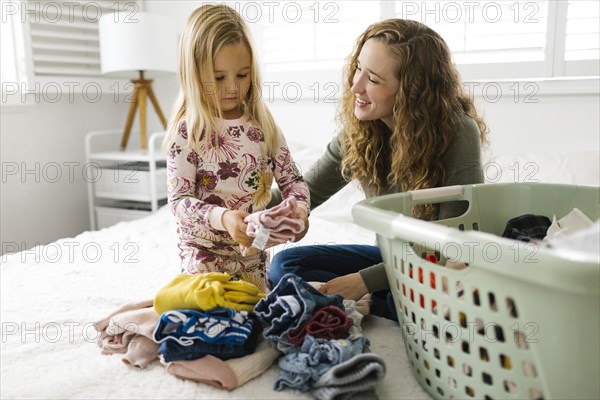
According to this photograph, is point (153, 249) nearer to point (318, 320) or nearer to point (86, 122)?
point (318, 320)

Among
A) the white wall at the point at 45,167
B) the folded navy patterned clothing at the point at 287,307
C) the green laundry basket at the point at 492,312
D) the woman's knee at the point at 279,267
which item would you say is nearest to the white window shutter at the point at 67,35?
the white wall at the point at 45,167

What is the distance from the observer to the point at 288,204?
0.97 meters

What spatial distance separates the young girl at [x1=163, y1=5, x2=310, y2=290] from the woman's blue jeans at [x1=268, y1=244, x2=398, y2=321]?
6 centimetres

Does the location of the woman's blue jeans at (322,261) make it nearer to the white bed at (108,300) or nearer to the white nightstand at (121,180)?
the white bed at (108,300)

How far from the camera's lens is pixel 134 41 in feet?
7.38

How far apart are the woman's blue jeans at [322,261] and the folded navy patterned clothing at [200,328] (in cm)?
33

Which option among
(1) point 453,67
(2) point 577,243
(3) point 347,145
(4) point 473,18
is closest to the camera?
(2) point 577,243

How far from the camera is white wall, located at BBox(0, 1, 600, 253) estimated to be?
1958mm

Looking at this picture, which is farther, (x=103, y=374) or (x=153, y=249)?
(x=153, y=249)

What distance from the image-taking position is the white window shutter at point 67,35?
2297mm

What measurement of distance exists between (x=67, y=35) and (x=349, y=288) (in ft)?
6.33

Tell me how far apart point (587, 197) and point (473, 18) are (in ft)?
3.86

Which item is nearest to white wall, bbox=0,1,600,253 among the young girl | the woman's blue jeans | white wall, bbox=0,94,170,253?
white wall, bbox=0,94,170,253

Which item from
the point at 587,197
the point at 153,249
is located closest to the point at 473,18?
the point at 587,197
